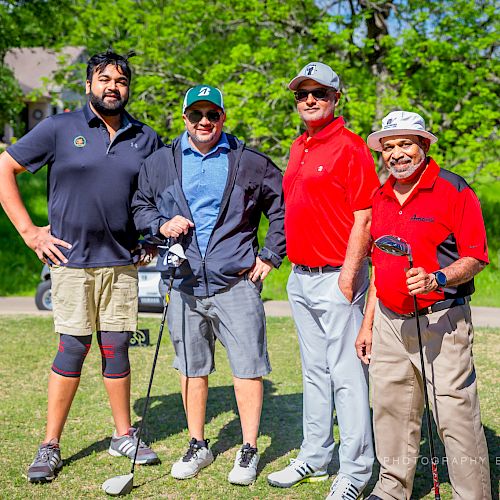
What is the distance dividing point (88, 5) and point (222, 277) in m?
14.2

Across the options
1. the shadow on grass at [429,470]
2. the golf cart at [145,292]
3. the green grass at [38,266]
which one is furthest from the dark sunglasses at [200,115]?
the green grass at [38,266]

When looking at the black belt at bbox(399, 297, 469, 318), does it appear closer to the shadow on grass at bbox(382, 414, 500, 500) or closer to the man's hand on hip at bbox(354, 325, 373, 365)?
the man's hand on hip at bbox(354, 325, 373, 365)

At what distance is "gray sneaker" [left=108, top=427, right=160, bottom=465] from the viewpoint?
4434 mm

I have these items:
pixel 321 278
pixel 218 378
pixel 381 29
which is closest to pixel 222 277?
pixel 321 278

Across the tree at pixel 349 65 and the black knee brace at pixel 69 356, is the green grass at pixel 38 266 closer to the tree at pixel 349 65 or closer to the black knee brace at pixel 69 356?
the tree at pixel 349 65

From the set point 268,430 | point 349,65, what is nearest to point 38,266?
point 349,65

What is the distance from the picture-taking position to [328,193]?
3.82 meters

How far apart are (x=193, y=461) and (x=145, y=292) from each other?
5.36 metres

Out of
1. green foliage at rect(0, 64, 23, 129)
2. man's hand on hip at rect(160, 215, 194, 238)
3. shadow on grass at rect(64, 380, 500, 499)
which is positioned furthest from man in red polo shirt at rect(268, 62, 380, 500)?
green foliage at rect(0, 64, 23, 129)

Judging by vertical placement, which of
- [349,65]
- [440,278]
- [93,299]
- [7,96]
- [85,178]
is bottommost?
[93,299]

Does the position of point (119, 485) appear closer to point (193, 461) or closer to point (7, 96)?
point (193, 461)

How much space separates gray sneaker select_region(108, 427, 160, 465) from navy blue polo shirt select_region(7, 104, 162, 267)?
1.06 m

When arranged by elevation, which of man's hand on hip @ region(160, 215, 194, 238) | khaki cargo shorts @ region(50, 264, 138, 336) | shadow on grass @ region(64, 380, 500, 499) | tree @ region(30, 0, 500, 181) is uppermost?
tree @ region(30, 0, 500, 181)

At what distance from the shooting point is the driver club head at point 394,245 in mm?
3217
